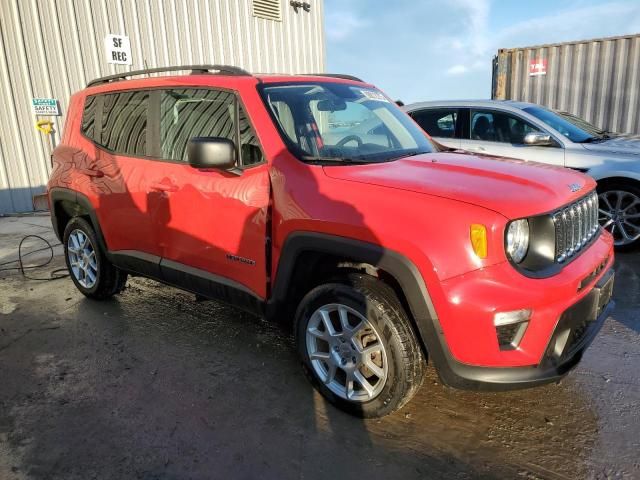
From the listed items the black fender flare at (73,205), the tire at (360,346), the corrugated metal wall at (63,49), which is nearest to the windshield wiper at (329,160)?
the tire at (360,346)

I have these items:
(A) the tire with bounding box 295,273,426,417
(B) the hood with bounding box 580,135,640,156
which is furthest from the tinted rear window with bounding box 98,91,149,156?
(B) the hood with bounding box 580,135,640,156

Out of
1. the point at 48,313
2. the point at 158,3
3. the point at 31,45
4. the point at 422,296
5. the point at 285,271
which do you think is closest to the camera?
the point at 422,296

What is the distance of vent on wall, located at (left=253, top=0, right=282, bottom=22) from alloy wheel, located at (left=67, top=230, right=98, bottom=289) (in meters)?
8.28

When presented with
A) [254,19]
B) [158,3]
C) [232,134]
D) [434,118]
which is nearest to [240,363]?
[232,134]

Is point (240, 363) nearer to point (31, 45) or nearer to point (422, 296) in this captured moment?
point (422, 296)

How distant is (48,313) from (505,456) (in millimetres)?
3775

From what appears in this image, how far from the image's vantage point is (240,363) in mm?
3205

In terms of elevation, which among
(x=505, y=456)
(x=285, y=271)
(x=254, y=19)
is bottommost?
(x=505, y=456)

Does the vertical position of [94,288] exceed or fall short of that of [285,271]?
it falls short

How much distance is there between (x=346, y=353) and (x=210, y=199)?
4.17 ft

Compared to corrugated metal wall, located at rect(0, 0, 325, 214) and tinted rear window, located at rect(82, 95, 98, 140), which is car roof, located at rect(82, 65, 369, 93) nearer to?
tinted rear window, located at rect(82, 95, 98, 140)

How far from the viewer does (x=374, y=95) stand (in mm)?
3709

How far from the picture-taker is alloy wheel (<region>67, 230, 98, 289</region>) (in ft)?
14.0

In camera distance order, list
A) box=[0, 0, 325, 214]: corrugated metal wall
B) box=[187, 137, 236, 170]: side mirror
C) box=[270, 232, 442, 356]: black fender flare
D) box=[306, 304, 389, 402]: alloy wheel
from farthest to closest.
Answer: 1. box=[0, 0, 325, 214]: corrugated metal wall
2. box=[187, 137, 236, 170]: side mirror
3. box=[306, 304, 389, 402]: alloy wheel
4. box=[270, 232, 442, 356]: black fender flare
